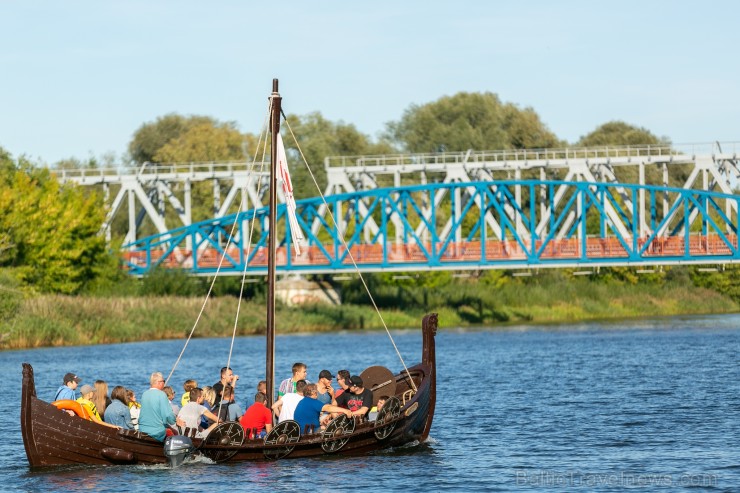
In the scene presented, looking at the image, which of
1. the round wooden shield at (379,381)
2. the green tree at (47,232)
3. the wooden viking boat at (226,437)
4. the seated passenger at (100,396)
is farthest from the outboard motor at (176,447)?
the green tree at (47,232)

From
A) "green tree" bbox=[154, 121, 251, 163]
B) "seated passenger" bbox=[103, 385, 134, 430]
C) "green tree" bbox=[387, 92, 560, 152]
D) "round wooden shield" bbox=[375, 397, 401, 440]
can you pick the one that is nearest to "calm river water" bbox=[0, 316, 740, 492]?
"round wooden shield" bbox=[375, 397, 401, 440]

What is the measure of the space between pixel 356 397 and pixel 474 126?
89.0 metres

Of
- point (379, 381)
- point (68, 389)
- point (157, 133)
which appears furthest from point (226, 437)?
point (157, 133)

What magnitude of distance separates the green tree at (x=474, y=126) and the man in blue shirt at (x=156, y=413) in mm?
84586

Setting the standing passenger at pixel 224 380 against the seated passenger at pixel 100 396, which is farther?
the seated passenger at pixel 100 396

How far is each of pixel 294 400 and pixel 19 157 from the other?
5932 centimetres

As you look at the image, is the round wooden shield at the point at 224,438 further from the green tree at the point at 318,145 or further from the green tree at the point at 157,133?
the green tree at the point at 157,133

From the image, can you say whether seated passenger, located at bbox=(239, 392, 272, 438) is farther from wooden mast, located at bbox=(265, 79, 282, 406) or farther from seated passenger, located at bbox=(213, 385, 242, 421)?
wooden mast, located at bbox=(265, 79, 282, 406)

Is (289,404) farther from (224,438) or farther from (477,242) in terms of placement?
(477,242)

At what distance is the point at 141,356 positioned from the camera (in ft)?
185

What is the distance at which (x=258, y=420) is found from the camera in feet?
86.0

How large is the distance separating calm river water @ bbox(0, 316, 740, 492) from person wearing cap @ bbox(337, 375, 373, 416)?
3.18ft

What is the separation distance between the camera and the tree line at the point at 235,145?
76.0m

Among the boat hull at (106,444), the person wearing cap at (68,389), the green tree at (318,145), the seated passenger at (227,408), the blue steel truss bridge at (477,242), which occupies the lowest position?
the boat hull at (106,444)
